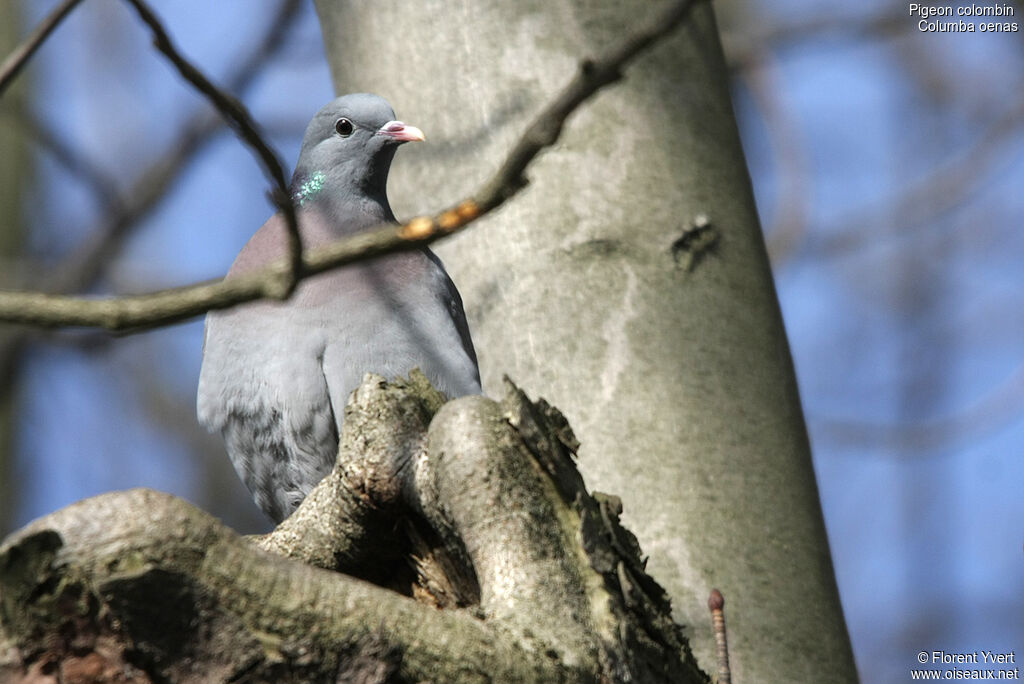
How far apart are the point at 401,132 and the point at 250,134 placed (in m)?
1.59

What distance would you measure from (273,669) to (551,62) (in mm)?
1710

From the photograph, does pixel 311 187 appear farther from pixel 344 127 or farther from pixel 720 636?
pixel 720 636

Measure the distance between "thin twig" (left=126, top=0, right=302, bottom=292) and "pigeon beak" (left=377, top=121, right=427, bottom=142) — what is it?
1434 mm

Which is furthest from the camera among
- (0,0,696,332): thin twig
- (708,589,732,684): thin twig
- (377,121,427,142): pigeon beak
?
(377,121,427,142): pigeon beak

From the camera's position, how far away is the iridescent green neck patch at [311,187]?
370cm

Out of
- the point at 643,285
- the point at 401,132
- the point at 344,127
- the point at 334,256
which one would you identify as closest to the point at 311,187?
the point at 344,127

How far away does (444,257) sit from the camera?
2.87 metres

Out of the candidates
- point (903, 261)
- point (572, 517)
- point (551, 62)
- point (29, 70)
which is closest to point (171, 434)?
point (29, 70)

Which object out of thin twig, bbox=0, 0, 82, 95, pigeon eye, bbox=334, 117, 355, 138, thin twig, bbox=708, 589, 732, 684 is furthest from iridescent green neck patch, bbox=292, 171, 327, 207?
thin twig, bbox=708, 589, 732, 684

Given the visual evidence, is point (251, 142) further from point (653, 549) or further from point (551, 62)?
point (551, 62)

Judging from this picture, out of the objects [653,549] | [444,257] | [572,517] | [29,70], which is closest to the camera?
[572,517]

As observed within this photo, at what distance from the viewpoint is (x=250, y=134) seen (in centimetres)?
146

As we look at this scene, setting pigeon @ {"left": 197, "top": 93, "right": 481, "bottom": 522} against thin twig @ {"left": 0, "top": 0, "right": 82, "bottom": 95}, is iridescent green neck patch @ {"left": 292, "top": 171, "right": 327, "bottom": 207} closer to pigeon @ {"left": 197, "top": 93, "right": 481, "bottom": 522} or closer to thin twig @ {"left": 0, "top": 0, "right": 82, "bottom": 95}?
pigeon @ {"left": 197, "top": 93, "right": 481, "bottom": 522}

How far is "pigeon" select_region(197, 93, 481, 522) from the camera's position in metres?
3.01
